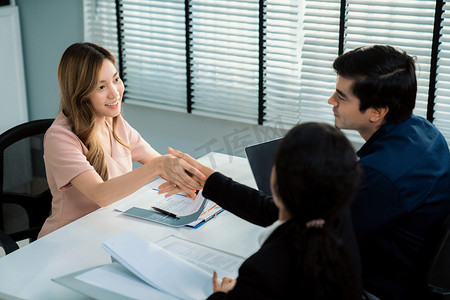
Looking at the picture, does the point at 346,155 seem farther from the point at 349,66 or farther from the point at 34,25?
the point at 34,25

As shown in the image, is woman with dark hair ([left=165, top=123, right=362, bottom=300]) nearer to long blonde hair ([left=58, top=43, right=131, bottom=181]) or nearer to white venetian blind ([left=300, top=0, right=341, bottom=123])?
long blonde hair ([left=58, top=43, right=131, bottom=181])

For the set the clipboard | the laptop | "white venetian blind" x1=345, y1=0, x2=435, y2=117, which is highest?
"white venetian blind" x1=345, y1=0, x2=435, y2=117

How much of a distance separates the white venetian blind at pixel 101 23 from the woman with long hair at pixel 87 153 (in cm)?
168

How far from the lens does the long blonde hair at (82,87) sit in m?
2.16

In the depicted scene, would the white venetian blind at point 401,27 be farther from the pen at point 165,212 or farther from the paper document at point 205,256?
the paper document at point 205,256

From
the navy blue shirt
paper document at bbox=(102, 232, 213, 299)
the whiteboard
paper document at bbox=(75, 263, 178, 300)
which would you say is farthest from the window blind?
paper document at bbox=(75, 263, 178, 300)

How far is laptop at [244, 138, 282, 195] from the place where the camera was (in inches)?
75.9

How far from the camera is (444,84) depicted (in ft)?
9.70

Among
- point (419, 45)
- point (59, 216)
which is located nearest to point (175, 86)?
point (419, 45)

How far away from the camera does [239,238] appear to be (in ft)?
6.11

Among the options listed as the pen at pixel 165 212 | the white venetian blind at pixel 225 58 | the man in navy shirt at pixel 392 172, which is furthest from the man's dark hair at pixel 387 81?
the white venetian blind at pixel 225 58

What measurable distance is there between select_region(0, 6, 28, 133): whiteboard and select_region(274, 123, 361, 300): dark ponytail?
10.7ft

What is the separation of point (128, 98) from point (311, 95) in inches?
50.8

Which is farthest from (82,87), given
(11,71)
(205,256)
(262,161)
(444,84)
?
(11,71)
